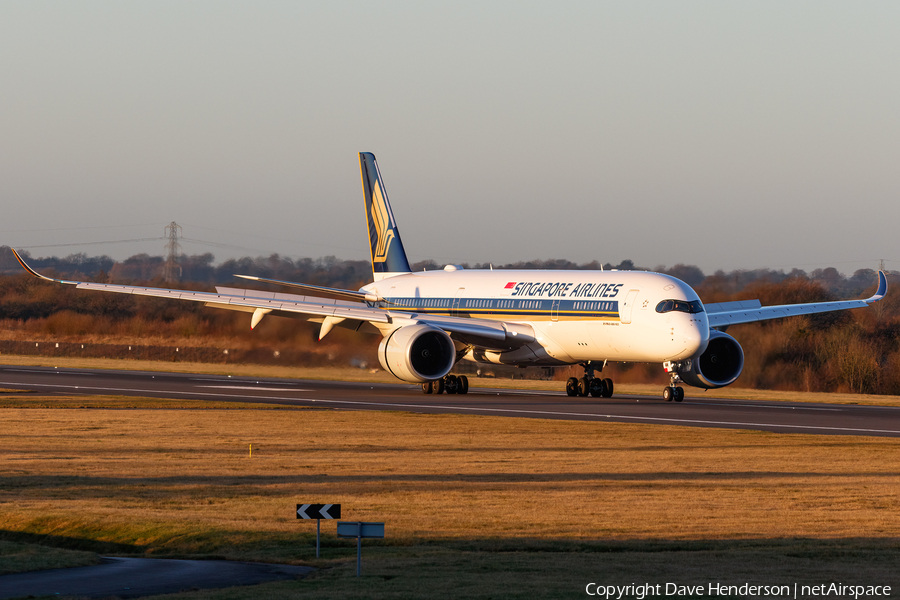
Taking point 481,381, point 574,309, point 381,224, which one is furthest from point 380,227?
point 574,309

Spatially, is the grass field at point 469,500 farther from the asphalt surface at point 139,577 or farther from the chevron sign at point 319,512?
the chevron sign at point 319,512

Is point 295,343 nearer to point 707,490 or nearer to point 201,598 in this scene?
point 707,490

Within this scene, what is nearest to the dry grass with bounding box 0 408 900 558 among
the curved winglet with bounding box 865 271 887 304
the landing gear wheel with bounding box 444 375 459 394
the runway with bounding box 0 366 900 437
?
the runway with bounding box 0 366 900 437

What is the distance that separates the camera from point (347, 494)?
1769 cm

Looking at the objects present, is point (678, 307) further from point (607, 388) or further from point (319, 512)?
point (319, 512)

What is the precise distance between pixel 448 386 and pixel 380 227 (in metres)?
11.0

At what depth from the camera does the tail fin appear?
164 feet

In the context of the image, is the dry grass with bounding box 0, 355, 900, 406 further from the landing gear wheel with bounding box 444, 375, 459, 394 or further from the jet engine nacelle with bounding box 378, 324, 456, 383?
the jet engine nacelle with bounding box 378, 324, 456, 383

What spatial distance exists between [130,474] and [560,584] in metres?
11.2

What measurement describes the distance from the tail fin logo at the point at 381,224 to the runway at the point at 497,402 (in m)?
5.88

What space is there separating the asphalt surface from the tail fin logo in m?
37.8

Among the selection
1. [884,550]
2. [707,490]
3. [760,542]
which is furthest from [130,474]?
[884,550]

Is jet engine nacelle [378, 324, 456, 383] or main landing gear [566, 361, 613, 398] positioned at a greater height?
jet engine nacelle [378, 324, 456, 383]

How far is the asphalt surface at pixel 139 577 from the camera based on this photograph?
10.6 metres
